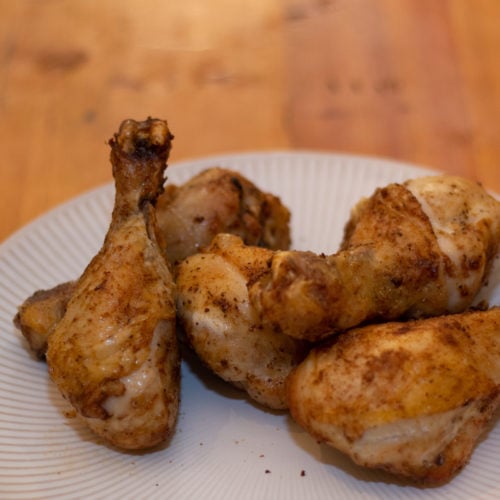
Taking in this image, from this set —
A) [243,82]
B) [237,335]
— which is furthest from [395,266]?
[243,82]

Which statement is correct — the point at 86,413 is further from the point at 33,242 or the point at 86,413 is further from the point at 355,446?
the point at 33,242

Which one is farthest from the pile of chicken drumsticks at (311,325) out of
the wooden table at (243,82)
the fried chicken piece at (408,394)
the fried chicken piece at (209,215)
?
the wooden table at (243,82)

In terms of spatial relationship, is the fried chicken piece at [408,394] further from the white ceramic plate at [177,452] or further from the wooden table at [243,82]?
the wooden table at [243,82]

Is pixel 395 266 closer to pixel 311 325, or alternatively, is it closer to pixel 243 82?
pixel 311 325

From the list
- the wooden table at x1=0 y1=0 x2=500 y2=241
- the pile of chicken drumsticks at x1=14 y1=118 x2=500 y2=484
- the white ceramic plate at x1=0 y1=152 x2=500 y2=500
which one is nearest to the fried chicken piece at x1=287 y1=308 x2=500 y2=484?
the pile of chicken drumsticks at x1=14 y1=118 x2=500 y2=484

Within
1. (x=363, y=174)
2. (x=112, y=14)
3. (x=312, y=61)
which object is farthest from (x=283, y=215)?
(x=112, y=14)
